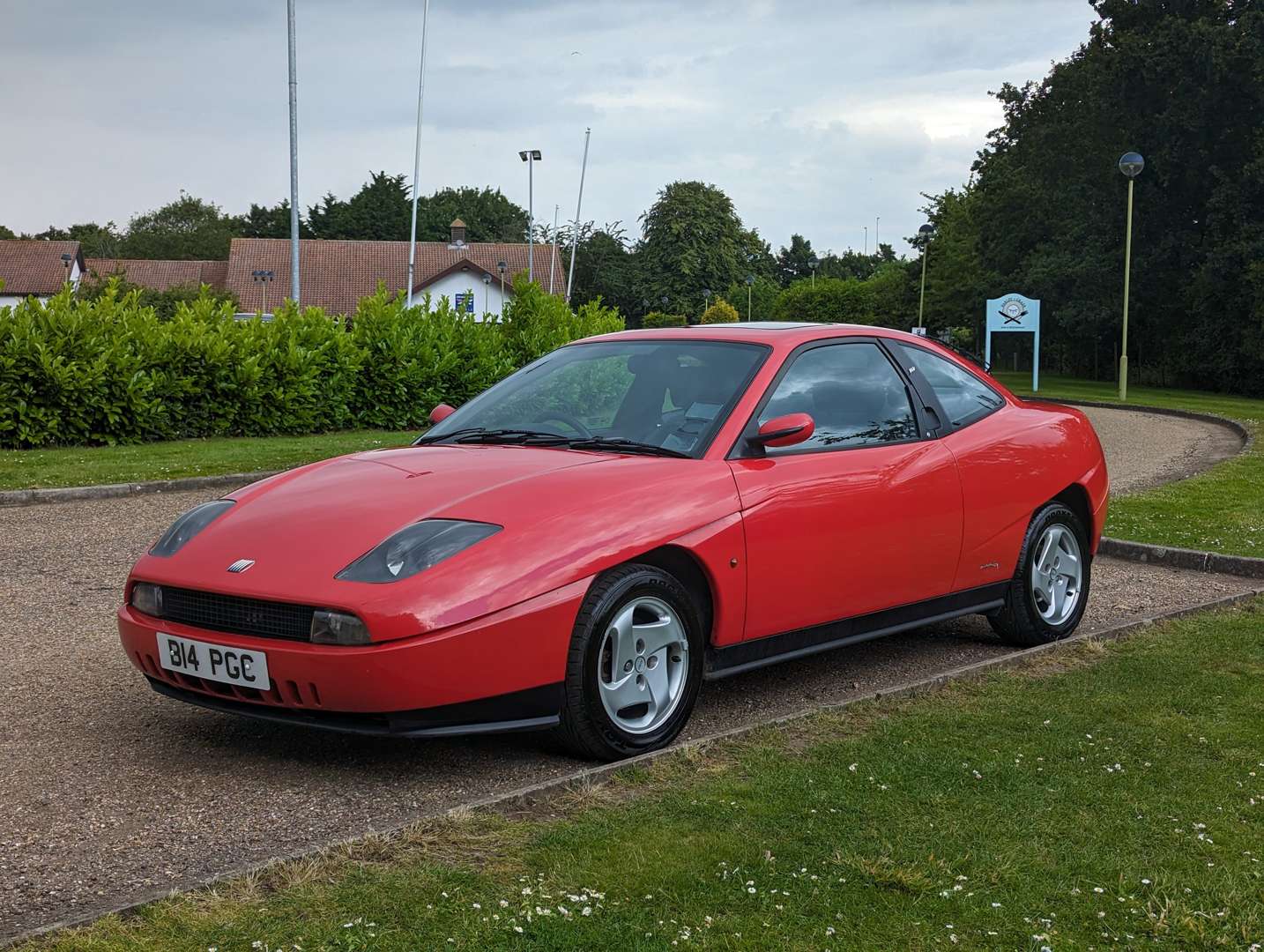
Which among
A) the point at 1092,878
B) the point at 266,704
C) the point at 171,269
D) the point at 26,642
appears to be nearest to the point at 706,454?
the point at 266,704

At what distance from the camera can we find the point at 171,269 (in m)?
93.1

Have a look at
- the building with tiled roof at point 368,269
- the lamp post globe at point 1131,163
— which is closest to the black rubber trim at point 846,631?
the lamp post globe at point 1131,163

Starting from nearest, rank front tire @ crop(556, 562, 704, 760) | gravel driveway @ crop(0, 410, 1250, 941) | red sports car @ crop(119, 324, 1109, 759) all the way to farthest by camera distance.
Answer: gravel driveway @ crop(0, 410, 1250, 941), red sports car @ crop(119, 324, 1109, 759), front tire @ crop(556, 562, 704, 760)

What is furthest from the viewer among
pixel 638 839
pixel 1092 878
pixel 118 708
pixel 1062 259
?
pixel 1062 259

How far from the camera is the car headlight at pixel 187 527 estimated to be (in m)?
5.01

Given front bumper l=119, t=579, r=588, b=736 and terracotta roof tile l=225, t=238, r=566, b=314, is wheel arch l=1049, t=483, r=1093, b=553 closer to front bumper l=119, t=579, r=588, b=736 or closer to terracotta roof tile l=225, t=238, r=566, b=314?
front bumper l=119, t=579, r=588, b=736

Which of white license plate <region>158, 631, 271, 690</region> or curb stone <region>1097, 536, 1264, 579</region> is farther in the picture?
curb stone <region>1097, 536, 1264, 579</region>

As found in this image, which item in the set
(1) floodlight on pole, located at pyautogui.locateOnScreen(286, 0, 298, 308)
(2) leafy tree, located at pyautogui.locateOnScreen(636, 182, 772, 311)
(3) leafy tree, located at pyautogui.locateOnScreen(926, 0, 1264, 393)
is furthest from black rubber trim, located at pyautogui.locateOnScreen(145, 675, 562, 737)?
(2) leafy tree, located at pyautogui.locateOnScreen(636, 182, 772, 311)

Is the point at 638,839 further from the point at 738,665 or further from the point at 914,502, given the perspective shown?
the point at 914,502

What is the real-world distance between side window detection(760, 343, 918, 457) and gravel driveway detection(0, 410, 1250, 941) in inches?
43.6

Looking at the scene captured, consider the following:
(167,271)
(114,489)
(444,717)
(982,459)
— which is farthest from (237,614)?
(167,271)

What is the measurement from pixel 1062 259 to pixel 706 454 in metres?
47.0

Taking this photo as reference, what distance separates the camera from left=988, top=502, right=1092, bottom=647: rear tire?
6.68 metres

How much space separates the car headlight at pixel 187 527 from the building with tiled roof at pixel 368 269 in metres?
73.2
